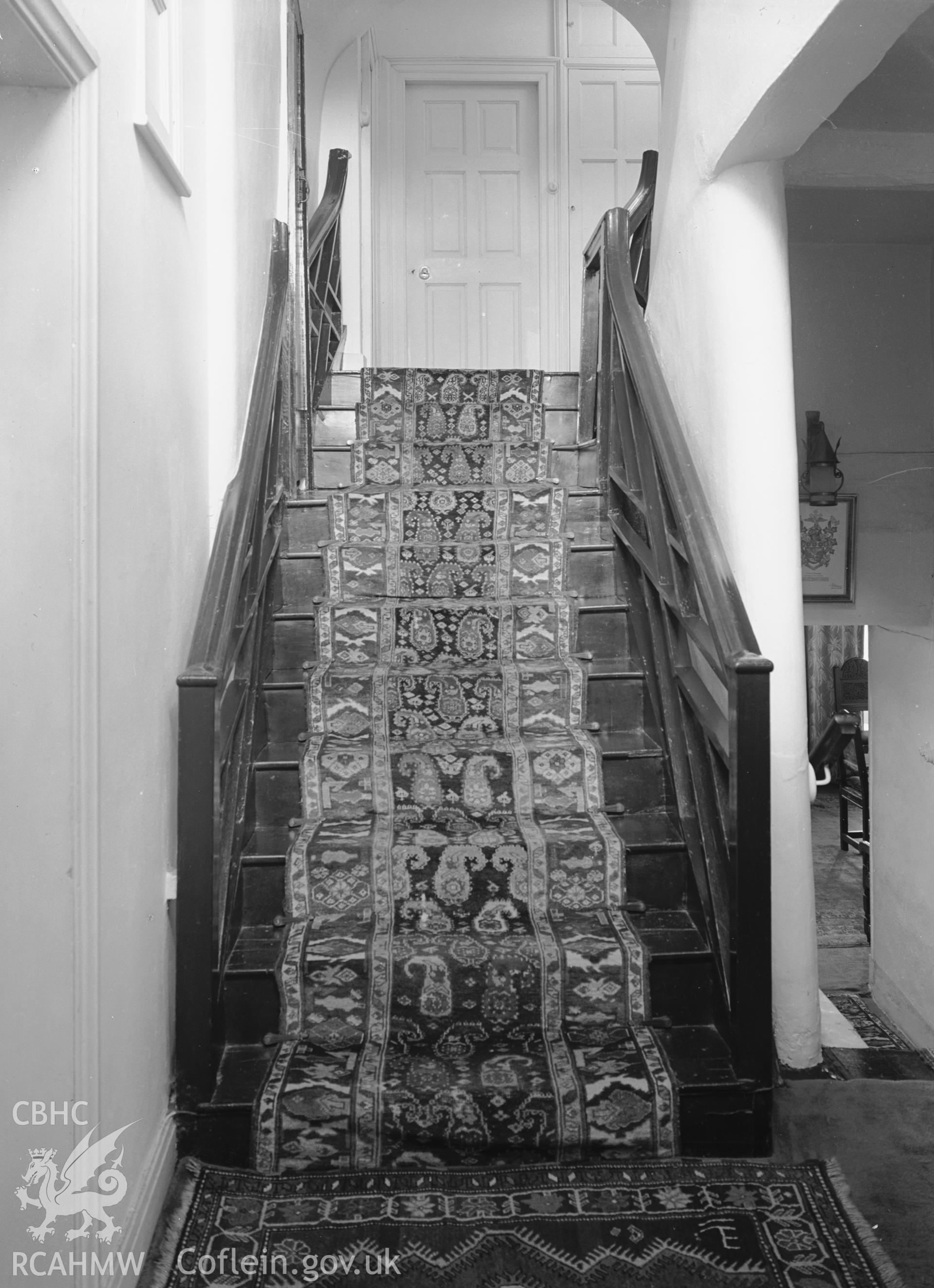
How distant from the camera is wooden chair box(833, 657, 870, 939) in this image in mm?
6523

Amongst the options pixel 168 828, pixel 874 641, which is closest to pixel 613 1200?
pixel 168 828

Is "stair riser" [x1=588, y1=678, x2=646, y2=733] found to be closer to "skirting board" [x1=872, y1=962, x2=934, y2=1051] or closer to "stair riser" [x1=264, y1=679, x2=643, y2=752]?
"stair riser" [x1=264, y1=679, x2=643, y2=752]

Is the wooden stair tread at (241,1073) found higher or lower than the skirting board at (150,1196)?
higher

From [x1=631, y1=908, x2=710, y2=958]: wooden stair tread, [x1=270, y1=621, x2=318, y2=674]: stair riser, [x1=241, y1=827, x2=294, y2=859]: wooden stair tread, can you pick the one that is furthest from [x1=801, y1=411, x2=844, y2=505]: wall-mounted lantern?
[x1=241, y1=827, x2=294, y2=859]: wooden stair tread

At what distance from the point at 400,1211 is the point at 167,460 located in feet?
5.02

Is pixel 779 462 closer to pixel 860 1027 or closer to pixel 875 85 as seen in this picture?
pixel 875 85

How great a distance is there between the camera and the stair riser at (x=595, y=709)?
297 cm

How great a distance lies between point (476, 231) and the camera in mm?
6117

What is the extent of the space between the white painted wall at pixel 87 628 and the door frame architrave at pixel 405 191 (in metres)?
4.03

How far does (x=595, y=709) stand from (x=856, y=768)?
7.00m

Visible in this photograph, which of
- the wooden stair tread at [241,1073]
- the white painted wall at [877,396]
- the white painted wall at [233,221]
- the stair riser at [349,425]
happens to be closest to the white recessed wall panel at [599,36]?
the white painted wall at [877,396]

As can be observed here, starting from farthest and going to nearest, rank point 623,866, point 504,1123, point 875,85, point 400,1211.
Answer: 1. point 875,85
2. point 623,866
3. point 504,1123
4. point 400,1211

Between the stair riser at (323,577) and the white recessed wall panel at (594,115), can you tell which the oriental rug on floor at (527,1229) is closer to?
the stair riser at (323,577)

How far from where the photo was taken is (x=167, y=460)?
218 centimetres
